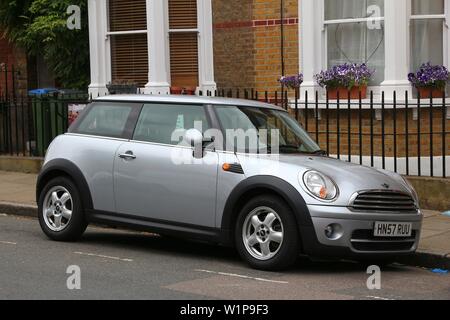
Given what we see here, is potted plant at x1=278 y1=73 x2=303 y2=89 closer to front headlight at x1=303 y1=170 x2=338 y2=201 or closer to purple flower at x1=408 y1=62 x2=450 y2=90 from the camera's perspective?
purple flower at x1=408 y1=62 x2=450 y2=90

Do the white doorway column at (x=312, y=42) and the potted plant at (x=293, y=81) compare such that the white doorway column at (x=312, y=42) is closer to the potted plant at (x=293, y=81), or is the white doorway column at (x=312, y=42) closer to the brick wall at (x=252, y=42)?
the potted plant at (x=293, y=81)

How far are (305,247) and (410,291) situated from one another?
100 centimetres

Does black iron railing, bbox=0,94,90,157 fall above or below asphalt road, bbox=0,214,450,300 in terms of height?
above

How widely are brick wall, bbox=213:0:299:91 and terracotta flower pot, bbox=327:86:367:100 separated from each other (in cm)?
115

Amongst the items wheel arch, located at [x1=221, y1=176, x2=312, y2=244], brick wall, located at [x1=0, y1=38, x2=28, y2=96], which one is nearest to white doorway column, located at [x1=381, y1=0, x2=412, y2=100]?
Result: wheel arch, located at [x1=221, y1=176, x2=312, y2=244]

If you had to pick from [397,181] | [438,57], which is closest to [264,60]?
[438,57]

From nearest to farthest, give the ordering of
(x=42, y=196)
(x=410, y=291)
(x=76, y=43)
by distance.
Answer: (x=410, y=291), (x=42, y=196), (x=76, y=43)

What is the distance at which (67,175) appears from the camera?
30.3 feet

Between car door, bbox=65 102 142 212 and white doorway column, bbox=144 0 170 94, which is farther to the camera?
white doorway column, bbox=144 0 170 94

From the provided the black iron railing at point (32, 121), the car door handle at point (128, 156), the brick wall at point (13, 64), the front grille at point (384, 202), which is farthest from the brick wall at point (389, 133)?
the brick wall at point (13, 64)

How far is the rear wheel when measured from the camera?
9102mm

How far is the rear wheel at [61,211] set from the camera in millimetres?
9102

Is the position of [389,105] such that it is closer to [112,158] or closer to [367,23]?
[367,23]

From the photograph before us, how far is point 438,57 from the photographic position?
12.0 meters
